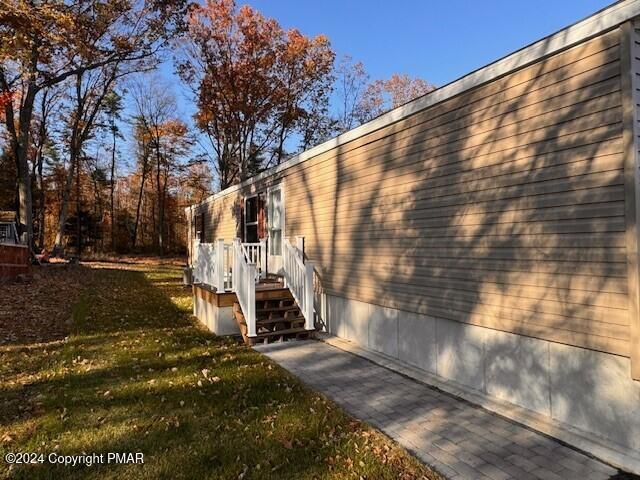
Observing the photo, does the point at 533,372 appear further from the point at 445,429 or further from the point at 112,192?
the point at 112,192

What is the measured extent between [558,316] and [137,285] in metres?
13.2

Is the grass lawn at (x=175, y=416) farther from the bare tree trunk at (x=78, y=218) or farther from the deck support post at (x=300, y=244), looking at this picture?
the bare tree trunk at (x=78, y=218)

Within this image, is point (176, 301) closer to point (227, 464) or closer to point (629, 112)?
point (227, 464)

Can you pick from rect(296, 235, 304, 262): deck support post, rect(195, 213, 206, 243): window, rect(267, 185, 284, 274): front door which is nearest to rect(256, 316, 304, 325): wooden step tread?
rect(296, 235, 304, 262): deck support post

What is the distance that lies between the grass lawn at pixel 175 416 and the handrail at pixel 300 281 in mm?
1245

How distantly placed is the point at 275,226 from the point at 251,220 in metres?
1.55

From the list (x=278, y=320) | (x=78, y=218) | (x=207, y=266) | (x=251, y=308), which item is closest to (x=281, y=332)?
(x=278, y=320)

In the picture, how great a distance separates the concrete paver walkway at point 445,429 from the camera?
2936 mm

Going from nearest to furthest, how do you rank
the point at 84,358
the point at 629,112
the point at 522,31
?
the point at 629,112, the point at 84,358, the point at 522,31

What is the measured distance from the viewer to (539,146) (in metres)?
3.71

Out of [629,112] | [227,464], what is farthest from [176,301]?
[629,112]

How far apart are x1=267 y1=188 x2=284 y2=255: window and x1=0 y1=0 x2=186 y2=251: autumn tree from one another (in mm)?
6651

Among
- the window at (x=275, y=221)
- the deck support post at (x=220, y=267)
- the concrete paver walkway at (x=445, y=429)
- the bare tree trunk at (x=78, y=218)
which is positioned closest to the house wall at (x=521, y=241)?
the concrete paver walkway at (x=445, y=429)

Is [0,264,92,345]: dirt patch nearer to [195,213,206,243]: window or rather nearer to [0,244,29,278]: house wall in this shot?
[0,244,29,278]: house wall
